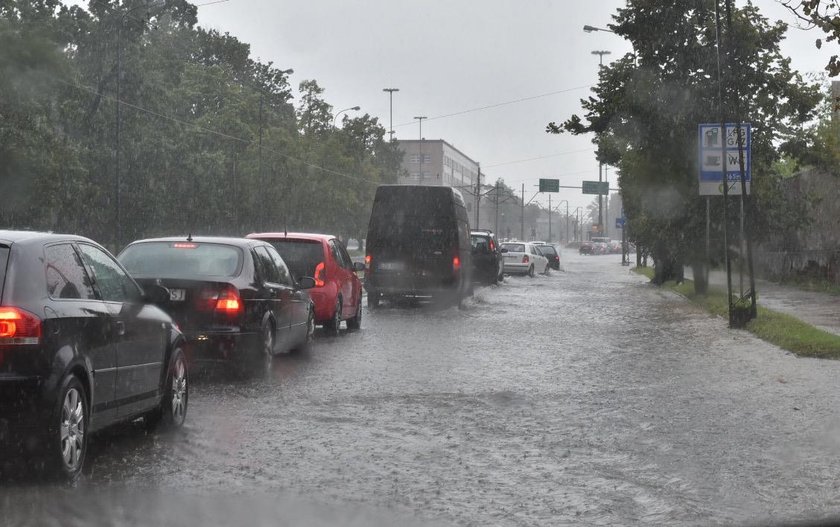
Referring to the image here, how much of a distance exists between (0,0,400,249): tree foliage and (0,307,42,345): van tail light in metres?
32.5

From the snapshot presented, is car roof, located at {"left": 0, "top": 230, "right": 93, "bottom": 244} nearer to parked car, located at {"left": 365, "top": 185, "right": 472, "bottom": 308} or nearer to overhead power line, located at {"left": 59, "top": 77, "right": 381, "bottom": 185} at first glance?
parked car, located at {"left": 365, "top": 185, "right": 472, "bottom": 308}

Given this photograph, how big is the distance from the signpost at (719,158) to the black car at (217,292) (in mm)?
10986

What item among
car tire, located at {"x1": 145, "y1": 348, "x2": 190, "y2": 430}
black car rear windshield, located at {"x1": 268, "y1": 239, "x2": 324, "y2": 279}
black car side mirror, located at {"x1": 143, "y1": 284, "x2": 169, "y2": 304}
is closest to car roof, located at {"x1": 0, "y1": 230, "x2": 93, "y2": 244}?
black car side mirror, located at {"x1": 143, "y1": 284, "x2": 169, "y2": 304}

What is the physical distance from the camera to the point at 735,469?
24.4ft

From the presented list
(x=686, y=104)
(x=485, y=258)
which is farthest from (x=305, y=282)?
(x=485, y=258)

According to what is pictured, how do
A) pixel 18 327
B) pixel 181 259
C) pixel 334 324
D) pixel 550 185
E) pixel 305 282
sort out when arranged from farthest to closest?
pixel 550 185 < pixel 334 324 < pixel 305 282 < pixel 181 259 < pixel 18 327

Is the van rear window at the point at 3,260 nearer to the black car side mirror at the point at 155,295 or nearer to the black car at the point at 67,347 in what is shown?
the black car at the point at 67,347

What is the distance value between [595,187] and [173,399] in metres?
102

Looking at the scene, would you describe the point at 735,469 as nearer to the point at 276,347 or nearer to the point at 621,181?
the point at 276,347

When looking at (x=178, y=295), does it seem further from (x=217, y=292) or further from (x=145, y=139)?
(x=145, y=139)

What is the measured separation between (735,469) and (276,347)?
21.7 ft

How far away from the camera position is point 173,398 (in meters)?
8.98

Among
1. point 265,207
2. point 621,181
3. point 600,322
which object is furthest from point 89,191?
point 600,322

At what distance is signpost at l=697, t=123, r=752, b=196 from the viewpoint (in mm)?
21516
